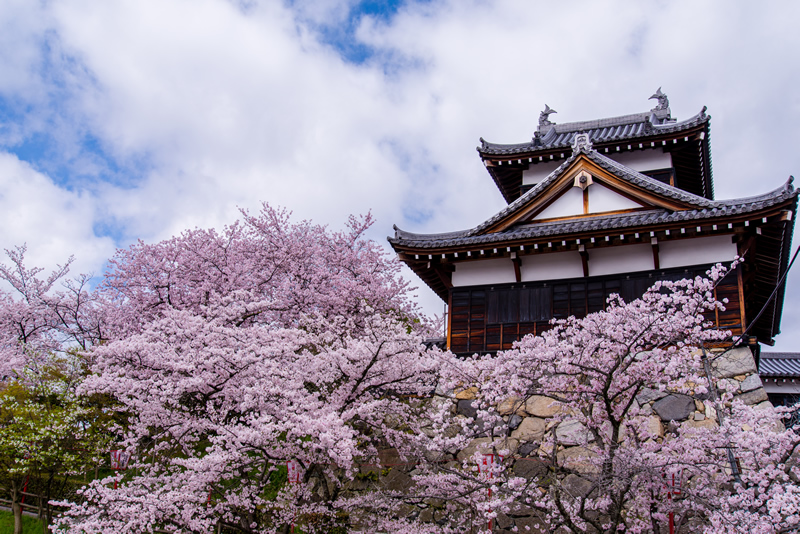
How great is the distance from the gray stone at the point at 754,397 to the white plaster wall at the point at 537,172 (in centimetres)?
782

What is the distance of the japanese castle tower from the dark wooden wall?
2 cm

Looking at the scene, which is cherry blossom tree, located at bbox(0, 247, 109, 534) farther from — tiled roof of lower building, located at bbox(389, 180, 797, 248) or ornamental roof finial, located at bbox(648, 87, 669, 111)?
ornamental roof finial, located at bbox(648, 87, 669, 111)

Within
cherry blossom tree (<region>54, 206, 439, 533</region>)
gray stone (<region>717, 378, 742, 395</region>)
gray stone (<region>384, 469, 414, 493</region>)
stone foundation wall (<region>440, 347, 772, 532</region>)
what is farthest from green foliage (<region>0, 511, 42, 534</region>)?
gray stone (<region>717, 378, 742, 395</region>)

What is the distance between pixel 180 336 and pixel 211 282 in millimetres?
5731

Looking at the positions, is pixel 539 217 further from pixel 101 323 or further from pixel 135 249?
pixel 101 323

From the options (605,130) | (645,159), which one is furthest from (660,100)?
(645,159)

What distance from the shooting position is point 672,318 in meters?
6.81

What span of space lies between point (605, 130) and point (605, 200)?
567 cm

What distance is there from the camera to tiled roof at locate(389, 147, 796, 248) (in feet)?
31.2

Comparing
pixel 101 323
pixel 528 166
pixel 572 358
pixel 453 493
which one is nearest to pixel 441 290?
pixel 528 166

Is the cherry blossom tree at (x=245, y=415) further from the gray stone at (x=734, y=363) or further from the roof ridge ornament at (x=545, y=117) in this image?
the roof ridge ornament at (x=545, y=117)

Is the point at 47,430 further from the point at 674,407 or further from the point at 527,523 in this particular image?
the point at 674,407

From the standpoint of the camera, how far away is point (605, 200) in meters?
11.9

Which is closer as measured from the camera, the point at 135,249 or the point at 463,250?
the point at 463,250
